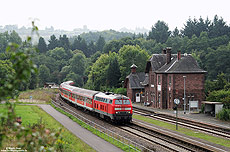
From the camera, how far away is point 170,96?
52.2 meters

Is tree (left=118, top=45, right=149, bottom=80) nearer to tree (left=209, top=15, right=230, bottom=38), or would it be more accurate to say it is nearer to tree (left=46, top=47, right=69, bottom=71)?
tree (left=209, top=15, right=230, bottom=38)

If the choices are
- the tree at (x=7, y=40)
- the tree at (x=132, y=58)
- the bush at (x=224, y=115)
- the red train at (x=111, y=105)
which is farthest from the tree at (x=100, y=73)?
the tree at (x=7, y=40)

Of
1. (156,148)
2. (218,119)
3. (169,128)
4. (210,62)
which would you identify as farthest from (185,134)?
(210,62)

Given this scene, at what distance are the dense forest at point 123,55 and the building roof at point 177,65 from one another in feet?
14.8

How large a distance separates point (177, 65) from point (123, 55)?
33.7 m

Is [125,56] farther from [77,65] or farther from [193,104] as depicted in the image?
[77,65]

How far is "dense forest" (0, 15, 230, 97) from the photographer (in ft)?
280

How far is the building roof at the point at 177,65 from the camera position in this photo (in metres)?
52.0

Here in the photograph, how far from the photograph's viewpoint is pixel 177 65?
52750 mm

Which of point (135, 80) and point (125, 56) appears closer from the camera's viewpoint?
point (135, 80)

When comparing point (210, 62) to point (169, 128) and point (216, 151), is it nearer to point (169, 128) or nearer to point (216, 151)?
point (169, 128)

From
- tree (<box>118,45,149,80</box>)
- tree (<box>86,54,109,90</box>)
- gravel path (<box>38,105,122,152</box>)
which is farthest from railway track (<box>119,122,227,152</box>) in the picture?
tree (<box>86,54,109,90</box>)

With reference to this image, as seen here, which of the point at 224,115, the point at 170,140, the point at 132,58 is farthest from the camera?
the point at 132,58

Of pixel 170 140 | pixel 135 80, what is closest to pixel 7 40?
pixel 135 80
